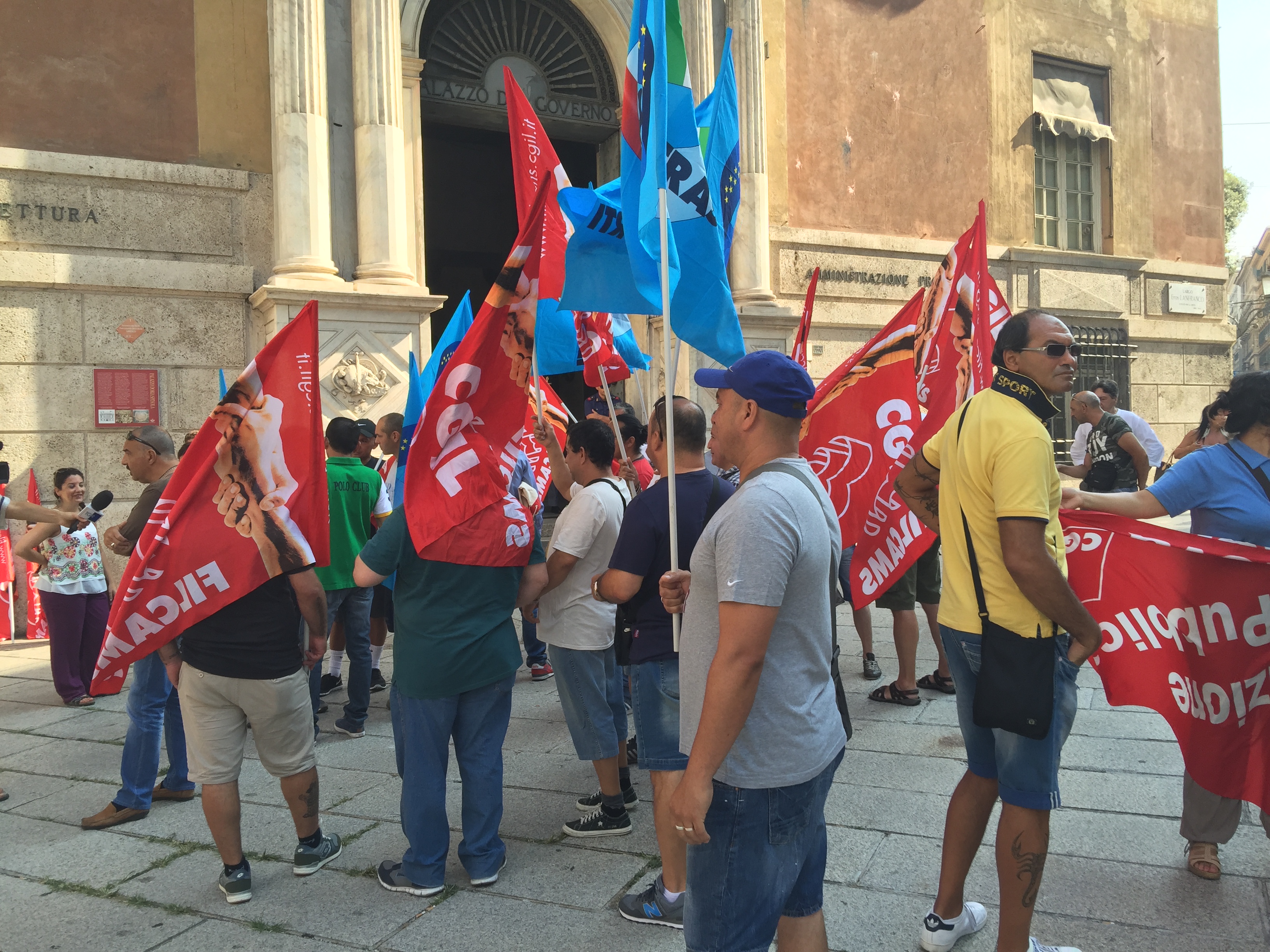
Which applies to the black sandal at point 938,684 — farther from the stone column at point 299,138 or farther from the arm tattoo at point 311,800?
the stone column at point 299,138

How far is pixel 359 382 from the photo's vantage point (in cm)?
952

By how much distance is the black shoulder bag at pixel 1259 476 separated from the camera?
3508mm

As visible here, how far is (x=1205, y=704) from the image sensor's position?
11.4 feet

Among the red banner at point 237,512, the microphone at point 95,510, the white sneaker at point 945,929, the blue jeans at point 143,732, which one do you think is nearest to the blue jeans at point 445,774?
the red banner at point 237,512

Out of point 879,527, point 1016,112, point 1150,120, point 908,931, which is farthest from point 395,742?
point 1150,120

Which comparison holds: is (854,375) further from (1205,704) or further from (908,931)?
(908,931)

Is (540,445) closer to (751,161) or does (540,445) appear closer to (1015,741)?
(1015,741)

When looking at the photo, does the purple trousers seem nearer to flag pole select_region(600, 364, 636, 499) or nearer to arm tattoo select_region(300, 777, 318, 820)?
arm tattoo select_region(300, 777, 318, 820)

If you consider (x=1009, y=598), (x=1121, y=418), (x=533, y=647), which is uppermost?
(x=1121, y=418)

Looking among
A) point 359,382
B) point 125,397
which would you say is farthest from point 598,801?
point 125,397

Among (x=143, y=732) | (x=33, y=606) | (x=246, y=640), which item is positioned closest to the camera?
(x=246, y=640)

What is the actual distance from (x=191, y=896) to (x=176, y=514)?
146 centimetres

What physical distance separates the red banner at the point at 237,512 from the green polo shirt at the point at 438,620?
38 centimetres

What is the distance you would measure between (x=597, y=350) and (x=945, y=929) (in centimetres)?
365
